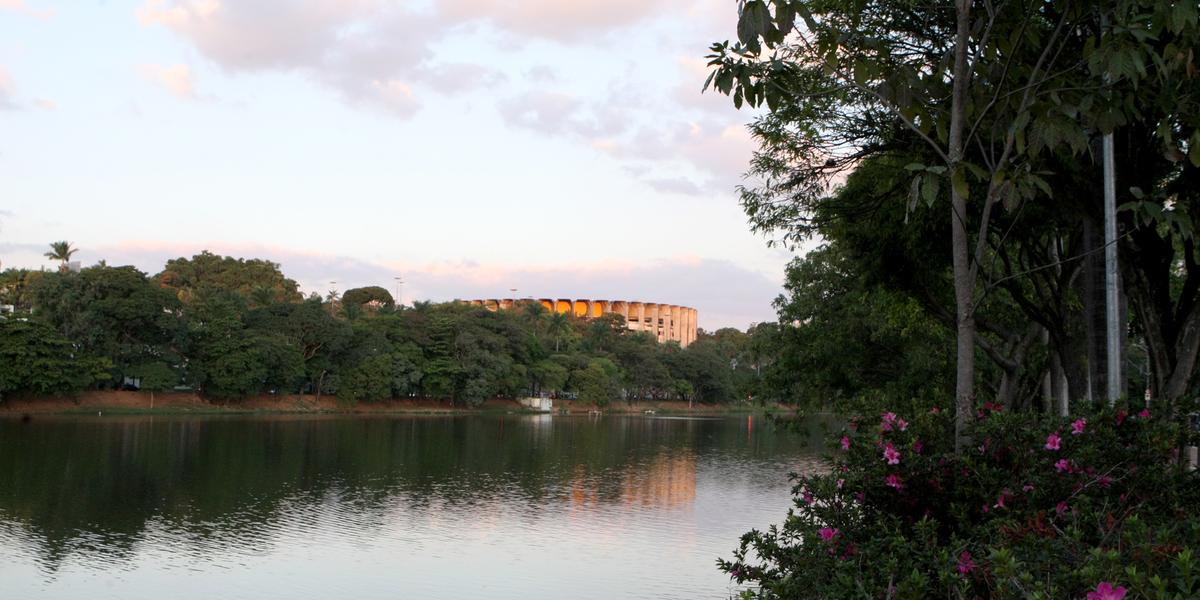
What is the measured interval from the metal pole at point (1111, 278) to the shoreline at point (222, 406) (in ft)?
125

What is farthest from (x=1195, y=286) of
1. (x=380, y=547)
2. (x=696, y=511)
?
(x=696, y=511)

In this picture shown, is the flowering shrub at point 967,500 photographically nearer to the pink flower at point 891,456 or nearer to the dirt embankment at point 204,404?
the pink flower at point 891,456

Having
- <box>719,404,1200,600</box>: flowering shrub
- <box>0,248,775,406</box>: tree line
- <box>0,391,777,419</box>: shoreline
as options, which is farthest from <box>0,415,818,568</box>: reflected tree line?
<box>719,404,1200,600</box>: flowering shrub

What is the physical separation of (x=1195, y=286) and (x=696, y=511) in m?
18.5

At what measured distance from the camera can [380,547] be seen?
22.3 m

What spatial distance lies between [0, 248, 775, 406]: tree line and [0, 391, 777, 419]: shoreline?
0.77 meters

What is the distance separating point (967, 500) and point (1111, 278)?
5.26m

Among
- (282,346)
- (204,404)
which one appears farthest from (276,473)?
(204,404)

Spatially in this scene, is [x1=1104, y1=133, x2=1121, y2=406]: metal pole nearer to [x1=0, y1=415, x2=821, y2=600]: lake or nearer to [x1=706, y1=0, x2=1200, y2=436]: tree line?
[x1=706, y1=0, x2=1200, y2=436]: tree line

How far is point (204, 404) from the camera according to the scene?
6900 cm

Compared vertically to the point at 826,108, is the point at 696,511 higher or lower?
lower

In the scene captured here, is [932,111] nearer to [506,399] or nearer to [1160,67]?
[1160,67]

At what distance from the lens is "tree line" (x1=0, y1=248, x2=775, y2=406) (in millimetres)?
60469

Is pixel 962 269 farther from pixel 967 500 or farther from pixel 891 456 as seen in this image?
pixel 967 500
